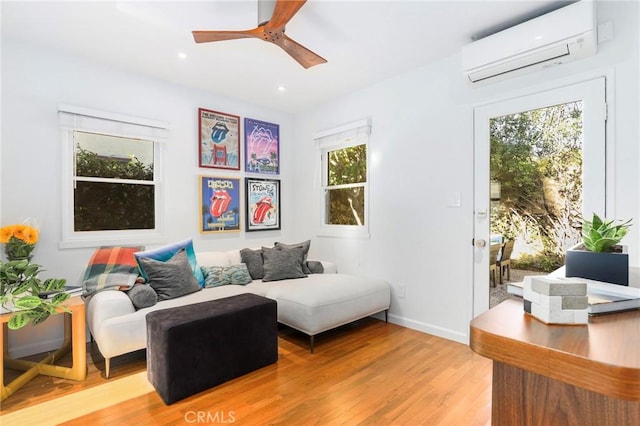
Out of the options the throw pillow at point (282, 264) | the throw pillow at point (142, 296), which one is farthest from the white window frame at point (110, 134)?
the throw pillow at point (282, 264)

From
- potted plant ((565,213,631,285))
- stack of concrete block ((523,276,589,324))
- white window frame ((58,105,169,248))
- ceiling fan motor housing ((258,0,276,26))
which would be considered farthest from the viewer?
white window frame ((58,105,169,248))

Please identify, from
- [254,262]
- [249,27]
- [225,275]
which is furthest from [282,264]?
[249,27]

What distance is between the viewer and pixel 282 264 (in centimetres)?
352

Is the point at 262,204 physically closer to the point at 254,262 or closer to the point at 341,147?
the point at 254,262

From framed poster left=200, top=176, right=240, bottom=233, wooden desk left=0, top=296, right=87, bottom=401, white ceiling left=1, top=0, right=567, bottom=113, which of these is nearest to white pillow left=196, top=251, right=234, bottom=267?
framed poster left=200, top=176, right=240, bottom=233

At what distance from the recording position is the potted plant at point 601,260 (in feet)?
3.44

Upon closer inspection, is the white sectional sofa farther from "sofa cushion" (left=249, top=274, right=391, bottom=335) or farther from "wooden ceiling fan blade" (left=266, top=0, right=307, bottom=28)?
"wooden ceiling fan blade" (left=266, top=0, right=307, bottom=28)

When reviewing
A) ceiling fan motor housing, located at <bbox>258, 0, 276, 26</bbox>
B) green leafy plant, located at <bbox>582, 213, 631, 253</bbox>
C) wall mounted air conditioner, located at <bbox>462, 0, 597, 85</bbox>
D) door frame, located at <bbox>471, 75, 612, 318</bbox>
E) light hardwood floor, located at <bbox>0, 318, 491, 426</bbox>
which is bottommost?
light hardwood floor, located at <bbox>0, 318, 491, 426</bbox>

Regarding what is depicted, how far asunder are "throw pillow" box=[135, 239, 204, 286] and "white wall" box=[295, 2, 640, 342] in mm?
1733

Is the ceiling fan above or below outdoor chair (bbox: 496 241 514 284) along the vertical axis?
above

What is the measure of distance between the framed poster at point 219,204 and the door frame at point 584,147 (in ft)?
9.01

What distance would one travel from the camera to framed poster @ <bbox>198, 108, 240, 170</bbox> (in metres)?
3.79

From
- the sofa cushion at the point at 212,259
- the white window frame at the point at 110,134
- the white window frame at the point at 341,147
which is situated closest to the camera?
the white window frame at the point at 110,134

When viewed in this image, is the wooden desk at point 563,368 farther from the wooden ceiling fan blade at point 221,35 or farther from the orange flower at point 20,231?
the orange flower at point 20,231
